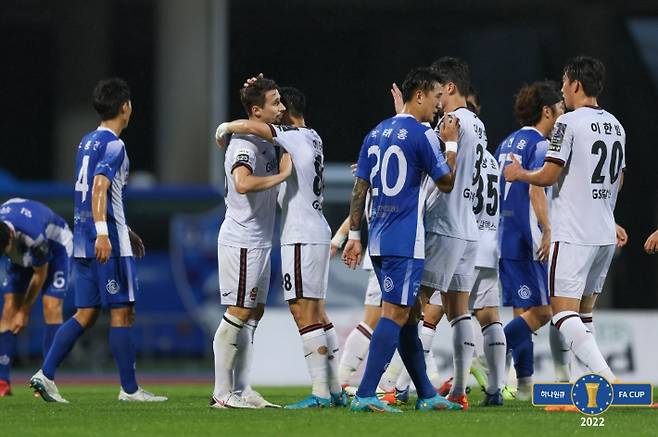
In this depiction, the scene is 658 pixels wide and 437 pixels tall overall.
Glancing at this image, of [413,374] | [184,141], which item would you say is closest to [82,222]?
[413,374]

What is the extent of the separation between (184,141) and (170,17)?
6.64ft

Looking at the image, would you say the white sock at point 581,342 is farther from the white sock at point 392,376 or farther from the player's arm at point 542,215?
the white sock at point 392,376

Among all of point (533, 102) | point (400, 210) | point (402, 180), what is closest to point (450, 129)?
Result: point (402, 180)

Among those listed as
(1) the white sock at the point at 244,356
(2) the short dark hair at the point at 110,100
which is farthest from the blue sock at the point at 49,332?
(1) the white sock at the point at 244,356

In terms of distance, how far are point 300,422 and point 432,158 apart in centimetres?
182

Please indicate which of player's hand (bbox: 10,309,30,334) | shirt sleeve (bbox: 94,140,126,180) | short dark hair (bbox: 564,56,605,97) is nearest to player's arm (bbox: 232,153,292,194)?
shirt sleeve (bbox: 94,140,126,180)

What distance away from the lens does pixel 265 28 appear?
78.6 ft

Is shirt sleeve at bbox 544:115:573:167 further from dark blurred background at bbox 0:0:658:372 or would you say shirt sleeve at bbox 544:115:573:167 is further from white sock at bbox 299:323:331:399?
dark blurred background at bbox 0:0:658:372

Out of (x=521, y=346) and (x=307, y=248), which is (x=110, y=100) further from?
(x=521, y=346)

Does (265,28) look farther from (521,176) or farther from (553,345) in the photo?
(521,176)

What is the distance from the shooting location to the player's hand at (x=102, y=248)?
406 inches

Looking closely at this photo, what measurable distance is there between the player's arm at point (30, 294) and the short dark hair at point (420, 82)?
4.21 meters

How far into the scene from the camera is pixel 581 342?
909 centimetres

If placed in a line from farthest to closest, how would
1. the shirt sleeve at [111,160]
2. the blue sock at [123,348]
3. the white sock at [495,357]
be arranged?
the blue sock at [123,348] < the shirt sleeve at [111,160] < the white sock at [495,357]
